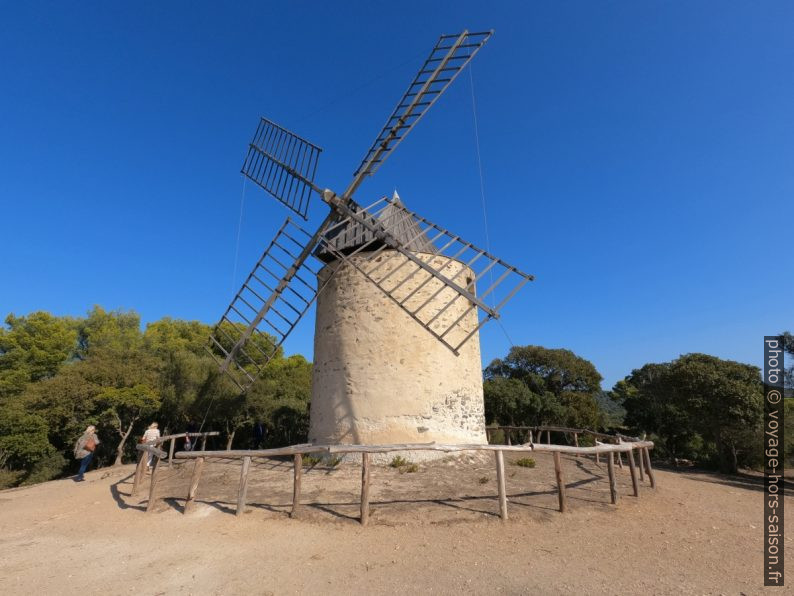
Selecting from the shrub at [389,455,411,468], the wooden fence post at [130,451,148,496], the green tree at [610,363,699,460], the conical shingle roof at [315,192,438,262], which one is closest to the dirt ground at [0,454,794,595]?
the wooden fence post at [130,451,148,496]

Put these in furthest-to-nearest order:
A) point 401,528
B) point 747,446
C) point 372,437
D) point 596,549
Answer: point 747,446
point 372,437
point 401,528
point 596,549

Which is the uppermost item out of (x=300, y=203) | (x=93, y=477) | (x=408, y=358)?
(x=300, y=203)

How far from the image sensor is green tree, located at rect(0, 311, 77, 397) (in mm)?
18759

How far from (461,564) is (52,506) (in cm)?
726

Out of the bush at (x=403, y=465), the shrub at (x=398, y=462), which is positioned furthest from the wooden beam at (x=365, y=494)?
the shrub at (x=398, y=462)

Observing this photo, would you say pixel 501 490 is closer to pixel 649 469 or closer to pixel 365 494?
pixel 365 494

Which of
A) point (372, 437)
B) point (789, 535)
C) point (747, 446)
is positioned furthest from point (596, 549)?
point (747, 446)

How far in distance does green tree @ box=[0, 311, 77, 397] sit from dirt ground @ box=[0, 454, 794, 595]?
1500 centimetres

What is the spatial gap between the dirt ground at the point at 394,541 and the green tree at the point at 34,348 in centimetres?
1500

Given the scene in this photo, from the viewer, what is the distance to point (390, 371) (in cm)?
875

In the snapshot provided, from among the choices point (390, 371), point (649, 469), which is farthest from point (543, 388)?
point (390, 371)

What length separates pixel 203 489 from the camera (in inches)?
276

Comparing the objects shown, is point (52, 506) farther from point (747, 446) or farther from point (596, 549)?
point (747, 446)

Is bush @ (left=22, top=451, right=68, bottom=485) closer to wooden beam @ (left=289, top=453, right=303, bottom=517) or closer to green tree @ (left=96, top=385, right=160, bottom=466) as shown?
green tree @ (left=96, top=385, right=160, bottom=466)
